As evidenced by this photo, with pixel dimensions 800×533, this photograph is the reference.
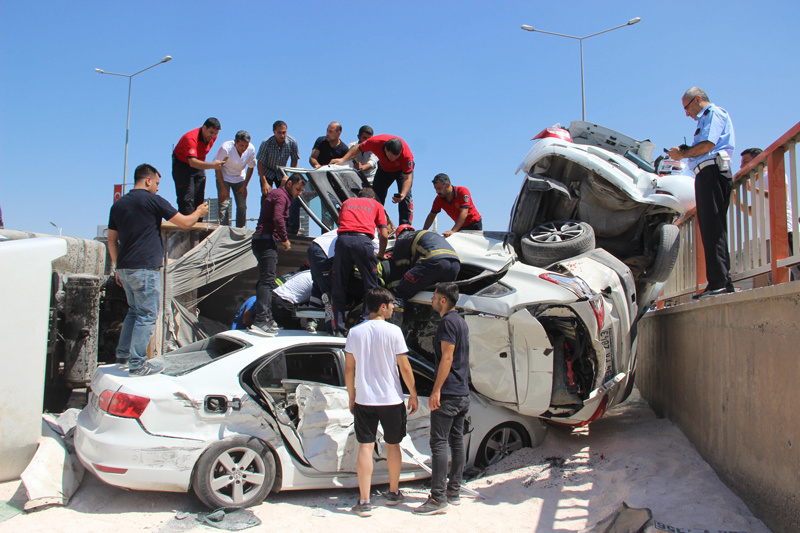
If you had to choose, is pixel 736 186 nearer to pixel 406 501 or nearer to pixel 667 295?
pixel 667 295

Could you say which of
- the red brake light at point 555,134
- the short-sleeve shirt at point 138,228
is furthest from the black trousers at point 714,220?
the short-sleeve shirt at point 138,228

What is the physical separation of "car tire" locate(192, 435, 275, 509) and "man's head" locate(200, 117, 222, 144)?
18.2 feet

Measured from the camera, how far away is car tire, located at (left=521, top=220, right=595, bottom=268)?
586 centimetres

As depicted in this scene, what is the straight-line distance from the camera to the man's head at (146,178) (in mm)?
5199

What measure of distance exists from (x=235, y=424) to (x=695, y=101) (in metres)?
4.73

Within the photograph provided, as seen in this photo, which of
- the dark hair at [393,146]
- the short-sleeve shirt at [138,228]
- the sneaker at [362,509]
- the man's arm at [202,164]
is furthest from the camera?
the man's arm at [202,164]

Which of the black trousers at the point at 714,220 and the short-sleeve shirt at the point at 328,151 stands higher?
the short-sleeve shirt at the point at 328,151

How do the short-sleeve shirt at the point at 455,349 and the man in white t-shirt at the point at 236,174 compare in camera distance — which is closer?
the short-sleeve shirt at the point at 455,349

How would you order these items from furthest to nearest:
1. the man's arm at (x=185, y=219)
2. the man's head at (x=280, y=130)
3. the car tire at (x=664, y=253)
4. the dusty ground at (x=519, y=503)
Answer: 1. the man's head at (x=280, y=130)
2. the car tire at (x=664, y=253)
3. the man's arm at (x=185, y=219)
4. the dusty ground at (x=519, y=503)

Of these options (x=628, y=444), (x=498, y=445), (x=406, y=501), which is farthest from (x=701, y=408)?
(x=406, y=501)

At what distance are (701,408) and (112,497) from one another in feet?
15.7

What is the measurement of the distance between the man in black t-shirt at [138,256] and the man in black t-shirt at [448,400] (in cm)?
239

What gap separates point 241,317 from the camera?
661cm

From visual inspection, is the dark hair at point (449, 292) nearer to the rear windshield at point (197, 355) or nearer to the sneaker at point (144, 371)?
the rear windshield at point (197, 355)
